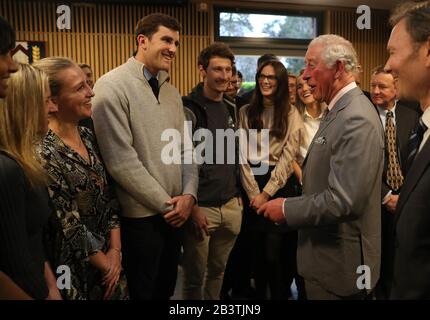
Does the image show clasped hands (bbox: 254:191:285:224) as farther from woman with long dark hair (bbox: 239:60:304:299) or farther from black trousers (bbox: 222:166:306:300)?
black trousers (bbox: 222:166:306:300)

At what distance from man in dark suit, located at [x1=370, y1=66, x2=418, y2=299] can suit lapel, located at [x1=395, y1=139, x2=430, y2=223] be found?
140cm

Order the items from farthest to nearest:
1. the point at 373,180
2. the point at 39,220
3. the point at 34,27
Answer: the point at 34,27, the point at 373,180, the point at 39,220

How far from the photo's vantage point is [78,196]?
176cm

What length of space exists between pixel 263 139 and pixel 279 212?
1.18 meters

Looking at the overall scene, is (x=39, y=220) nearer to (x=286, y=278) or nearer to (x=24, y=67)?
(x=24, y=67)

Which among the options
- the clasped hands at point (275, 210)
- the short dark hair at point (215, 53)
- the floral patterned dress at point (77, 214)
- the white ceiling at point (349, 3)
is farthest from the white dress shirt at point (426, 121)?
the white ceiling at point (349, 3)

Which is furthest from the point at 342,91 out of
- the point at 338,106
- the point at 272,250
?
the point at 272,250

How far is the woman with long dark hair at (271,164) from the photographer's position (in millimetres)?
2857

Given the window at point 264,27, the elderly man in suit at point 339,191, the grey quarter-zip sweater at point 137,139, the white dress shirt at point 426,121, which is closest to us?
the white dress shirt at point 426,121

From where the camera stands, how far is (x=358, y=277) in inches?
66.6

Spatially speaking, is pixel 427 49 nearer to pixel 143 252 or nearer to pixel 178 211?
pixel 178 211

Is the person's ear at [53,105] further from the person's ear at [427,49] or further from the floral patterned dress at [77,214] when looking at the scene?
the person's ear at [427,49]

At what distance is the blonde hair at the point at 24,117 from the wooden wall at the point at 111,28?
520 centimetres
